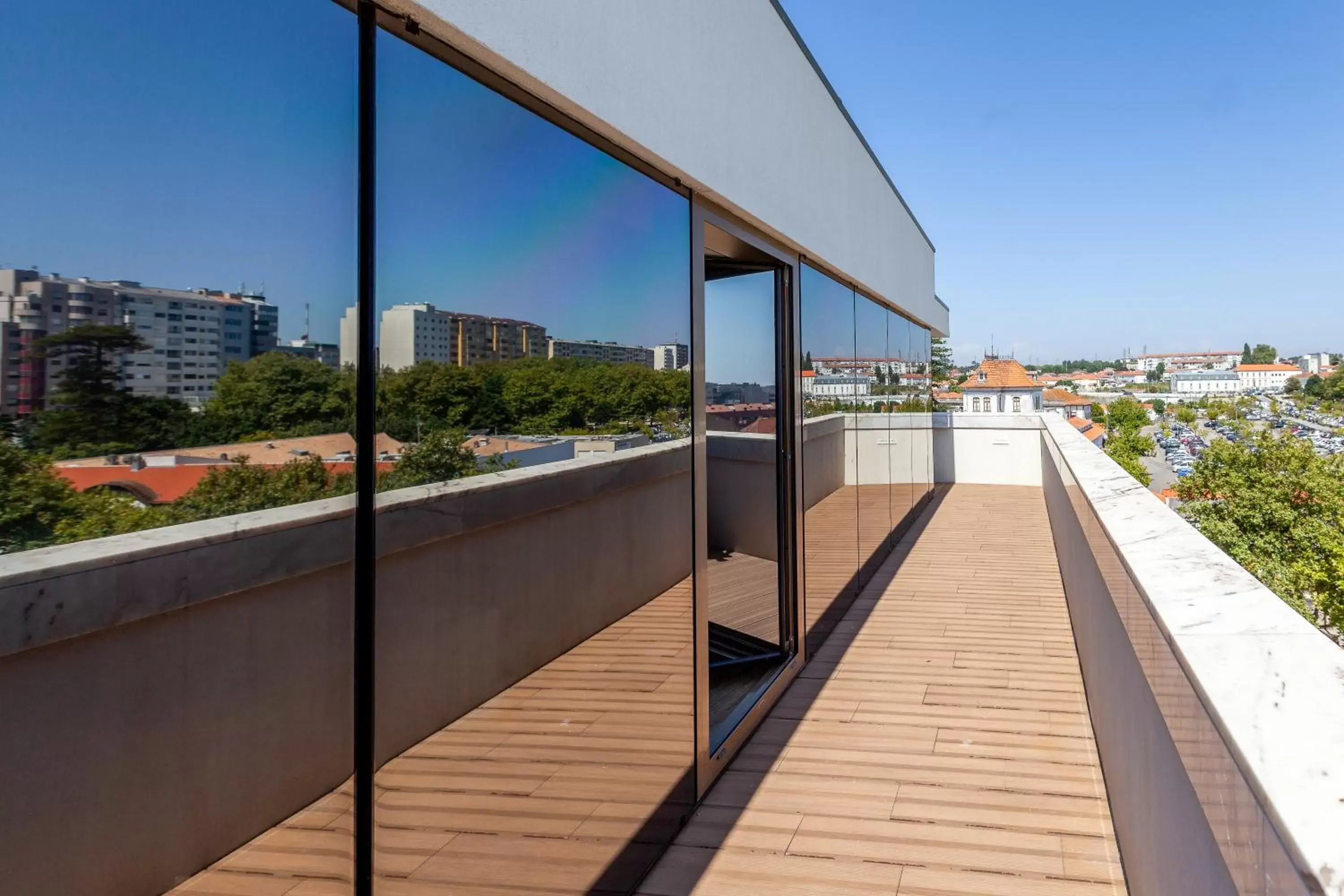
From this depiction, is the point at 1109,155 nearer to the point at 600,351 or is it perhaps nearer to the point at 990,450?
the point at 990,450

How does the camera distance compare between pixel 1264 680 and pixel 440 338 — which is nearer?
pixel 1264 680

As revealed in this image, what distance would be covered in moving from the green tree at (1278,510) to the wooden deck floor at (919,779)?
117 ft

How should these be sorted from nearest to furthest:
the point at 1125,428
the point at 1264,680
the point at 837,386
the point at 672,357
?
the point at 1264,680
the point at 672,357
the point at 837,386
the point at 1125,428

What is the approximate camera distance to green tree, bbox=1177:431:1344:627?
34.5m

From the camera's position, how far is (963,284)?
57500 mm

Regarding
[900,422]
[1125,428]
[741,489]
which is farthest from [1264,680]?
[1125,428]

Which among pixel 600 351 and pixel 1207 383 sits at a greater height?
pixel 1207 383

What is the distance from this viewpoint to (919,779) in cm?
324

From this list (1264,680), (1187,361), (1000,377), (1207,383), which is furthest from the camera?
(1187,361)

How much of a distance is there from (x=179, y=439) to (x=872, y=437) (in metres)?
6.17

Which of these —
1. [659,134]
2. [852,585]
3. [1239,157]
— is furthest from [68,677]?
[1239,157]

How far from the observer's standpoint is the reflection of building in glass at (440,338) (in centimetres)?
141

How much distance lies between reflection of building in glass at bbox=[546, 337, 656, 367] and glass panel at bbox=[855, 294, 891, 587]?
12.7 ft

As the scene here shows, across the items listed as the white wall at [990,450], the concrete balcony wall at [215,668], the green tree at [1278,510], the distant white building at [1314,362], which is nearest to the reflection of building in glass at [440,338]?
the concrete balcony wall at [215,668]
